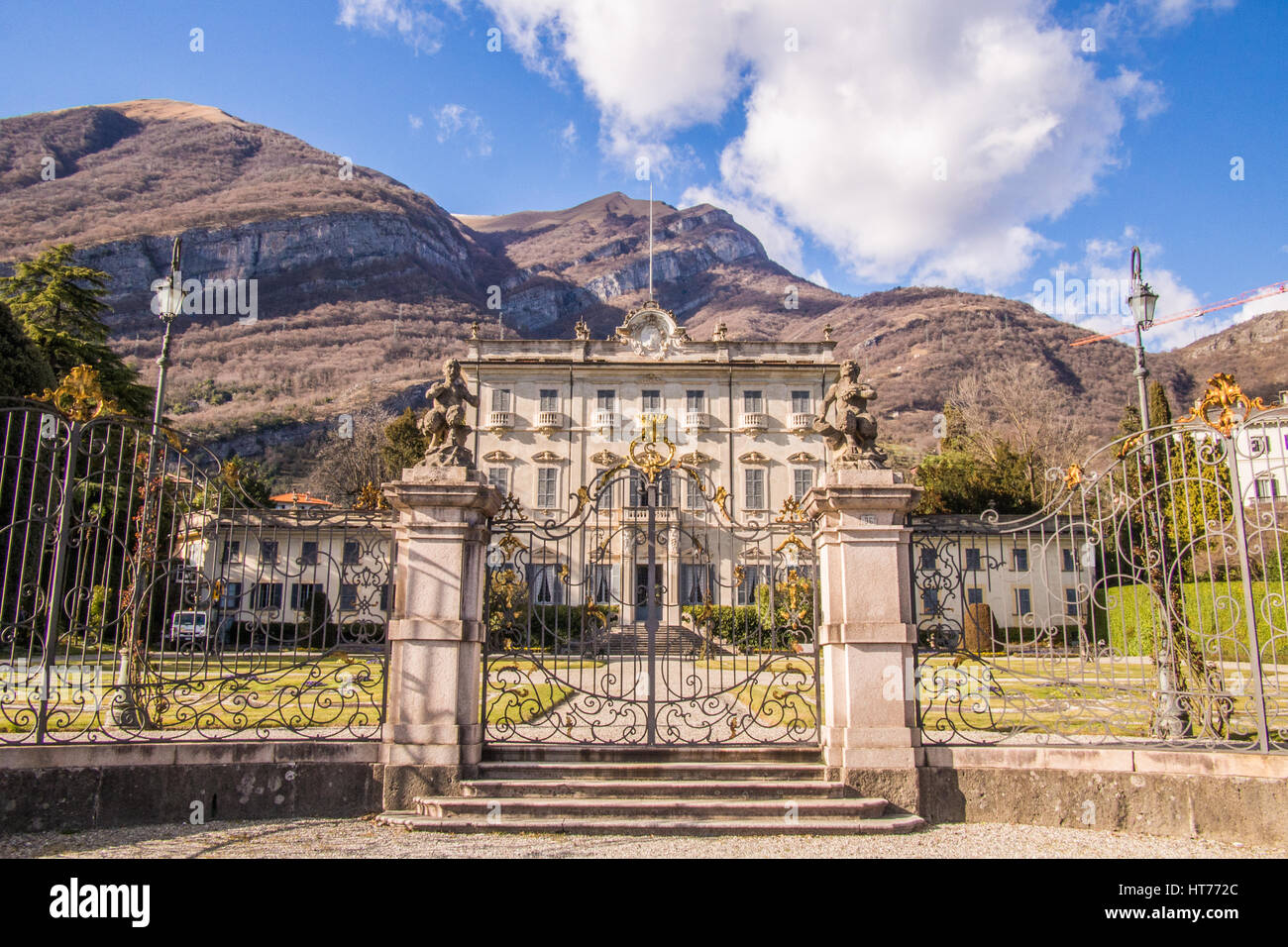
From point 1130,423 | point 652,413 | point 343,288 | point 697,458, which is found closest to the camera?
point 1130,423

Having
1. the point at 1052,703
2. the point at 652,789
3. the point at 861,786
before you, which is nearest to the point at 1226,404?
the point at 861,786

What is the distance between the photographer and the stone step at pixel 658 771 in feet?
24.7

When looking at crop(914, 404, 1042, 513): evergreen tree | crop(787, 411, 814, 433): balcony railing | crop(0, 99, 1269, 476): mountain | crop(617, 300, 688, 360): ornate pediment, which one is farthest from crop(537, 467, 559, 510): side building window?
crop(0, 99, 1269, 476): mountain

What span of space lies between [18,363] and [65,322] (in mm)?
13417

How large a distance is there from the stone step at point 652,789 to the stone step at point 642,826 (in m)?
0.32

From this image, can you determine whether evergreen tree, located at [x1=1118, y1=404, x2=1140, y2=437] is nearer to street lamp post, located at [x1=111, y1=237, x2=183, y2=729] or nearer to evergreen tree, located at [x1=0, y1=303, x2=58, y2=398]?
street lamp post, located at [x1=111, y1=237, x2=183, y2=729]

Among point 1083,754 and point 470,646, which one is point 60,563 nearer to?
point 470,646

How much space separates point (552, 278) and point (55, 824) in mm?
161027

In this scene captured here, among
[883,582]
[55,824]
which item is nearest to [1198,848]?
[883,582]

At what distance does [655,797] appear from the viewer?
7.36 metres

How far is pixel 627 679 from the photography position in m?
16.8

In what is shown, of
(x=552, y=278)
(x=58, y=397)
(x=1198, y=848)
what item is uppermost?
(x=552, y=278)

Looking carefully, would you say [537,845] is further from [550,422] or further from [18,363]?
→ [550,422]

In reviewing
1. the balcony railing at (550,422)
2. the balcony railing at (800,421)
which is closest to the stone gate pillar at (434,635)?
the balcony railing at (550,422)
